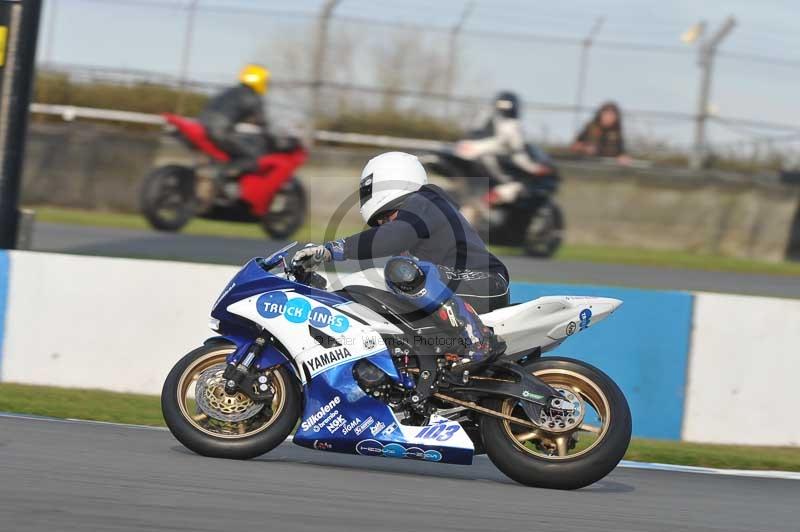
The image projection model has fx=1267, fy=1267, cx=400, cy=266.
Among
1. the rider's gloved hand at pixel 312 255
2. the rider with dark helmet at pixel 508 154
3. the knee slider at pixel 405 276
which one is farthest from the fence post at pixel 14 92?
the rider with dark helmet at pixel 508 154

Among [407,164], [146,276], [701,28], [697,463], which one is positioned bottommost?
[697,463]

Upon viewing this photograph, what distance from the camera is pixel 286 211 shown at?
15.3 metres

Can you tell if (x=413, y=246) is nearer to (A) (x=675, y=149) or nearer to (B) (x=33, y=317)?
(B) (x=33, y=317)

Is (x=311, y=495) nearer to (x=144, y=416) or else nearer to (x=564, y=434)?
(x=564, y=434)

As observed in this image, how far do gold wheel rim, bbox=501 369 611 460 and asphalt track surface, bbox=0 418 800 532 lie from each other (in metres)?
0.21

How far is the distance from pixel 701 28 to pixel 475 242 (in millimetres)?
12409

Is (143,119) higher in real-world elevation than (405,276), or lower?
higher

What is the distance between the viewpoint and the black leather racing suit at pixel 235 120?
14867mm

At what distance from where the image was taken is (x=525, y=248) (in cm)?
1564

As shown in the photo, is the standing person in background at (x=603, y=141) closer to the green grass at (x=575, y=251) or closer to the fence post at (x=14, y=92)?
the green grass at (x=575, y=251)

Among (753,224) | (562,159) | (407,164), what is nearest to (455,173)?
(562,159)

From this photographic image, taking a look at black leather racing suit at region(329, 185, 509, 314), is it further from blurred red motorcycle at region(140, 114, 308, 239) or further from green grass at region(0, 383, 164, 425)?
blurred red motorcycle at region(140, 114, 308, 239)

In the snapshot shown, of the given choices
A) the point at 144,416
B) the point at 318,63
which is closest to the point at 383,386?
the point at 144,416

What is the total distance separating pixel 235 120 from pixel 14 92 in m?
5.22
